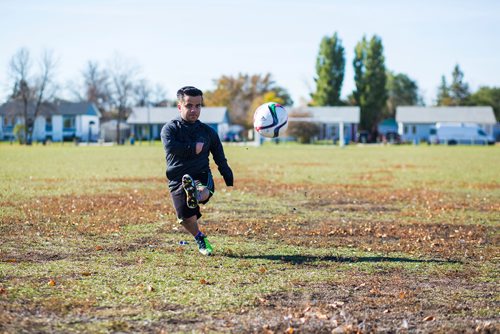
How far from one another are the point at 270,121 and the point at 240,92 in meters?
124

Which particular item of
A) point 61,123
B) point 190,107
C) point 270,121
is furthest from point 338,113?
point 190,107

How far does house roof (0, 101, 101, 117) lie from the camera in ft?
343

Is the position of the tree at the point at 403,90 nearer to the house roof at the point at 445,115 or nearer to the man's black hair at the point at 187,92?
the house roof at the point at 445,115

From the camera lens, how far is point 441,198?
17562mm

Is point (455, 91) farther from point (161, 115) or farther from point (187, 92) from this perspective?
point (187, 92)

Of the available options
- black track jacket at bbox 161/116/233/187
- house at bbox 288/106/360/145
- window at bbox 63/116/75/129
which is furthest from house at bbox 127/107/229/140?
black track jacket at bbox 161/116/233/187

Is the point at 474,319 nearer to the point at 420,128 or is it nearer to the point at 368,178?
the point at 368,178

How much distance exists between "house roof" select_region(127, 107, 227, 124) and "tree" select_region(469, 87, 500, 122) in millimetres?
54641

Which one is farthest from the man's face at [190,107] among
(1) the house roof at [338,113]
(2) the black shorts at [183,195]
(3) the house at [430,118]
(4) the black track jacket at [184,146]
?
(3) the house at [430,118]

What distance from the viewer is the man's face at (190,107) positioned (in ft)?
28.9

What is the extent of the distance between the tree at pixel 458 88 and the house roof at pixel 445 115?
1034 inches

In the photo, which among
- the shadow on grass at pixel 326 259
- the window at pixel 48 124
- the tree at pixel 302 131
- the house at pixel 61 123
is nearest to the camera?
the shadow on grass at pixel 326 259

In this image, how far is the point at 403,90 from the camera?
474 ft

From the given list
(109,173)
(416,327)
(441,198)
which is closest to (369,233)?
(416,327)
